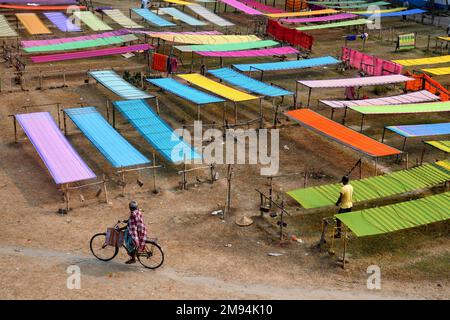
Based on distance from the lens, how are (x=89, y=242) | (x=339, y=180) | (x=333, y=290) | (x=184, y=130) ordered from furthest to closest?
(x=184, y=130) < (x=339, y=180) < (x=89, y=242) < (x=333, y=290)

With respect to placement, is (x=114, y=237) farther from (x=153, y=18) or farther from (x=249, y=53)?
(x=153, y=18)

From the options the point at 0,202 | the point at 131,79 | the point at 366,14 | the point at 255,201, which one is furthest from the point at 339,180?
the point at 366,14

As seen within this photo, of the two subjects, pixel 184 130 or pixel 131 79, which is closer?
pixel 184 130

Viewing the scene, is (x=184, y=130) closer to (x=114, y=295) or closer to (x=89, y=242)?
(x=89, y=242)

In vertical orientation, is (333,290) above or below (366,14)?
below

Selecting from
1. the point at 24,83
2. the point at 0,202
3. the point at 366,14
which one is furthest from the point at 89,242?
the point at 366,14

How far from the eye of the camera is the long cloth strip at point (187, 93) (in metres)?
19.3

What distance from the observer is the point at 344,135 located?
17.5 m

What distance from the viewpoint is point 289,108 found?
22.3m

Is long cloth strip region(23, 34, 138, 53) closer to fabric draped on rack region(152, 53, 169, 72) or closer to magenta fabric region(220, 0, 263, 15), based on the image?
fabric draped on rack region(152, 53, 169, 72)

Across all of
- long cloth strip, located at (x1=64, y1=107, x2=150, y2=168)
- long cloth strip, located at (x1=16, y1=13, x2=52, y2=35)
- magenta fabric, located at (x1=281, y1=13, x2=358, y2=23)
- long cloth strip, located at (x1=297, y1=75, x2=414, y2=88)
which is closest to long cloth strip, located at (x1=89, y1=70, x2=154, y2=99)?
long cloth strip, located at (x1=64, y1=107, x2=150, y2=168)

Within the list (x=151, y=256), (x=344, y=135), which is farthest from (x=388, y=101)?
(x=151, y=256)

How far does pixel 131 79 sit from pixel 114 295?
14.5 meters
